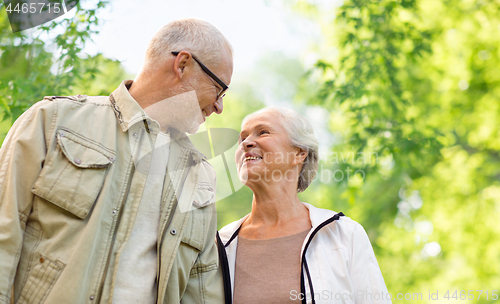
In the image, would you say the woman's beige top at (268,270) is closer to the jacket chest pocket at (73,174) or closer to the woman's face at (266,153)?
the woman's face at (266,153)

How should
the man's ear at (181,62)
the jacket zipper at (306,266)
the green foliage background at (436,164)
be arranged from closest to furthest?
the man's ear at (181,62), the jacket zipper at (306,266), the green foliage background at (436,164)

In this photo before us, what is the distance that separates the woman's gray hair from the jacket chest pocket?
1408 millimetres

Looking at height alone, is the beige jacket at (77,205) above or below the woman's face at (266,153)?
below

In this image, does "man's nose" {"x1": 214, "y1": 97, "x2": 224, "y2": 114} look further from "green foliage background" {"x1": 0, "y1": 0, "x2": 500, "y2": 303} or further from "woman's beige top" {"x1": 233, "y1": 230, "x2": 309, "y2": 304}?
"green foliage background" {"x1": 0, "y1": 0, "x2": 500, "y2": 303}

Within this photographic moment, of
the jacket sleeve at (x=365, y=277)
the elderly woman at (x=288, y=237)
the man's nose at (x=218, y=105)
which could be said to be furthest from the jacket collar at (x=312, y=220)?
the man's nose at (x=218, y=105)

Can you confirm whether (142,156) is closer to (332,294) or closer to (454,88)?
(332,294)

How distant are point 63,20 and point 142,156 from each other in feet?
6.93

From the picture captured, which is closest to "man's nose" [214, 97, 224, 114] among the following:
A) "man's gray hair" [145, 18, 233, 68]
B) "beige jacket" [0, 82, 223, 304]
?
"man's gray hair" [145, 18, 233, 68]

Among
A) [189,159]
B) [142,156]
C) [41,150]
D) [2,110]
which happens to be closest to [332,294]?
[189,159]

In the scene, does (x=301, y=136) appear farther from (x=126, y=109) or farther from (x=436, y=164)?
(x=436, y=164)

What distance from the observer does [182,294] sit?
1.86 metres

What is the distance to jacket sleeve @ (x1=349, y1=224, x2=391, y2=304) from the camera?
2.09 m

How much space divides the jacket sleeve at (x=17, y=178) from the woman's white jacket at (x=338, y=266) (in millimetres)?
1208

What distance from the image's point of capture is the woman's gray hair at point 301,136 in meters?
2.77
